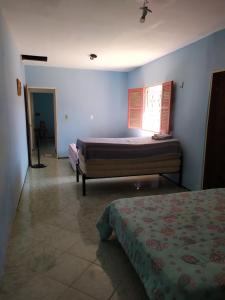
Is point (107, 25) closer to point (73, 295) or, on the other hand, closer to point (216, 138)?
point (216, 138)

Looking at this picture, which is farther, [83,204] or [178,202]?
[83,204]

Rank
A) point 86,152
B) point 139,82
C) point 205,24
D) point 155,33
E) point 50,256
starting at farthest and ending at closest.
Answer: point 139,82 → point 86,152 → point 155,33 → point 205,24 → point 50,256

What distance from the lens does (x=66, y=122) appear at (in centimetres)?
604

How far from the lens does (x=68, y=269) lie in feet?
6.28

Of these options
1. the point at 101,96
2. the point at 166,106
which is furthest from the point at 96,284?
the point at 101,96

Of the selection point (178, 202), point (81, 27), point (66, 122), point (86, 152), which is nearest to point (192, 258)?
point (178, 202)

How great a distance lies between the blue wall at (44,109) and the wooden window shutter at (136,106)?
16.5 feet

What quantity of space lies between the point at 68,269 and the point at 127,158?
6.86 ft

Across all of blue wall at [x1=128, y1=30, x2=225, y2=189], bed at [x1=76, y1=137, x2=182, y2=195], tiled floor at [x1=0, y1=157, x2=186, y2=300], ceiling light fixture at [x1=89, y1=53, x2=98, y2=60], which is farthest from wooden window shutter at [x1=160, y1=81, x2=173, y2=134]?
ceiling light fixture at [x1=89, y1=53, x2=98, y2=60]

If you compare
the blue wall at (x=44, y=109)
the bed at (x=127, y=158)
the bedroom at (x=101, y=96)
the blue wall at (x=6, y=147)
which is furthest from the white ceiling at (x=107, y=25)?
the blue wall at (x=44, y=109)

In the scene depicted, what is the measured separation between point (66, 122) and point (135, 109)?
194 cm

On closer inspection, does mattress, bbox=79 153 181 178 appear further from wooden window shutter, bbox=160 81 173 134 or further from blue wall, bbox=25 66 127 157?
blue wall, bbox=25 66 127 157

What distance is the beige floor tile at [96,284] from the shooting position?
1669 mm

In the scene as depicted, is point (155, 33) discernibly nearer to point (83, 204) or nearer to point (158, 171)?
point (158, 171)
